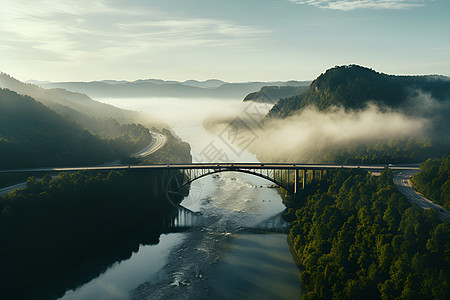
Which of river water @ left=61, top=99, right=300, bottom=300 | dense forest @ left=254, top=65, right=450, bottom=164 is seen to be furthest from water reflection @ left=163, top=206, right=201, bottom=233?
Answer: dense forest @ left=254, top=65, right=450, bottom=164

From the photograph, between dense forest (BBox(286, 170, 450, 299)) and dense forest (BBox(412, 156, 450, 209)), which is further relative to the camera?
dense forest (BBox(412, 156, 450, 209))

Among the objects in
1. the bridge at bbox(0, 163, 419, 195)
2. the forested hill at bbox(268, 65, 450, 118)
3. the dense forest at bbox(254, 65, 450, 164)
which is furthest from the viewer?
the forested hill at bbox(268, 65, 450, 118)

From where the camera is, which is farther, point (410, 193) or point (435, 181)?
point (410, 193)

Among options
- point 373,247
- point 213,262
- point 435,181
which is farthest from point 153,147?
point 373,247

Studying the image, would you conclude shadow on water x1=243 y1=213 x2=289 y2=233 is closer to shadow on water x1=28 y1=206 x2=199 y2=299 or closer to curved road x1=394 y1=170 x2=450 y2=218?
shadow on water x1=28 y1=206 x2=199 y2=299

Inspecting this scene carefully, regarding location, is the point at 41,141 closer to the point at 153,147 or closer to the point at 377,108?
the point at 153,147

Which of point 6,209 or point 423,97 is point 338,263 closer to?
point 6,209
